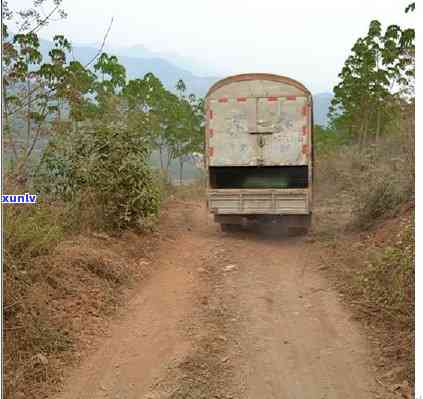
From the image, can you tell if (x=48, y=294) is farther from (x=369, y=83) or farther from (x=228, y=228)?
(x=369, y=83)

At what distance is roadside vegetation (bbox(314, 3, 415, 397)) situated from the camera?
5.91 metres

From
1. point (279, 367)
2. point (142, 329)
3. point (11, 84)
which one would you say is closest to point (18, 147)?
point (11, 84)

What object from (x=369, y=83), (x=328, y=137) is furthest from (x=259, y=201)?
(x=328, y=137)

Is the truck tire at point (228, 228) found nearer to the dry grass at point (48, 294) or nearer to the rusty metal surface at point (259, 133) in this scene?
the rusty metal surface at point (259, 133)

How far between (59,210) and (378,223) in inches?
237

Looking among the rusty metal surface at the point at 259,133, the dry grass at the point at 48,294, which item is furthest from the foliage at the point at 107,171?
the rusty metal surface at the point at 259,133

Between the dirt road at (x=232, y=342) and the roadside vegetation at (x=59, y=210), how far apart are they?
433 mm

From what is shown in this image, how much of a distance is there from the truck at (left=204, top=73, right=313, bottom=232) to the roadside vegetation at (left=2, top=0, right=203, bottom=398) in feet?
4.64

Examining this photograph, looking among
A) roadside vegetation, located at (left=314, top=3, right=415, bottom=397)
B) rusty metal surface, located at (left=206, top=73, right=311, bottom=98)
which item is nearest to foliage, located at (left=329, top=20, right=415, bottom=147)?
roadside vegetation, located at (left=314, top=3, right=415, bottom=397)

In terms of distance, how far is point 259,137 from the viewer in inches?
454

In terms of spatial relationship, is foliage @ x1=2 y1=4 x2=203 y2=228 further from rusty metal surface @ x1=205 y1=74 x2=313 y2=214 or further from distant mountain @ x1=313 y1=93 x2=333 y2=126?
distant mountain @ x1=313 y1=93 x2=333 y2=126

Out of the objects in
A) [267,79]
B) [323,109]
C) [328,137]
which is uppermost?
[323,109]

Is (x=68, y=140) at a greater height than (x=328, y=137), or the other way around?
(x=328, y=137)

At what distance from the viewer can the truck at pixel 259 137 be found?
11.4 metres
